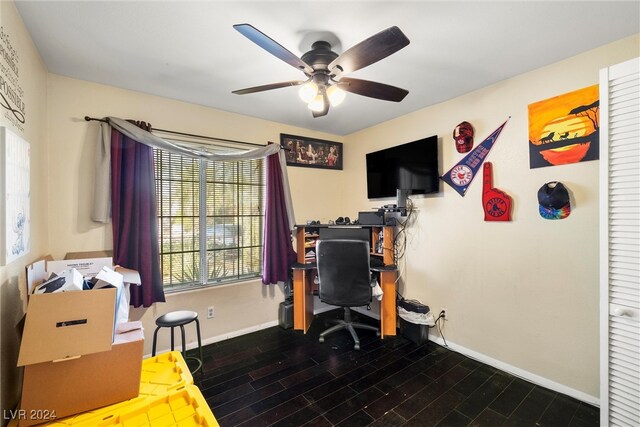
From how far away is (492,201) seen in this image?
7.64 ft

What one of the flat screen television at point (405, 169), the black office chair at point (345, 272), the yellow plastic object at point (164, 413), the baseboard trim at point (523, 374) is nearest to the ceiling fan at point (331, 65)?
the flat screen television at point (405, 169)

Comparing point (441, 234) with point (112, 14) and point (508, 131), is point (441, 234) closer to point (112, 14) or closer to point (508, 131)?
point (508, 131)

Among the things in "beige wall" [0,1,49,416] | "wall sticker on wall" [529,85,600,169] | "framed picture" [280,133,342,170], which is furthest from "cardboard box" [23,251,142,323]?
"wall sticker on wall" [529,85,600,169]

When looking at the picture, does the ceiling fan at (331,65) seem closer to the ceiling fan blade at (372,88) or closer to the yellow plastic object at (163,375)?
the ceiling fan blade at (372,88)

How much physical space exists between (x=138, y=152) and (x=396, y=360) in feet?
9.91

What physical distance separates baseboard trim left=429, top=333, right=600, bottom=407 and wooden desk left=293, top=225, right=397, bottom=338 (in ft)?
1.74

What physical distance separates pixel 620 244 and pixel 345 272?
187 centimetres

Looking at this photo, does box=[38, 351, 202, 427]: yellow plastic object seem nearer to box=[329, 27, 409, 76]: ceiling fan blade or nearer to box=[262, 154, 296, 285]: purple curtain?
box=[262, 154, 296, 285]: purple curtain

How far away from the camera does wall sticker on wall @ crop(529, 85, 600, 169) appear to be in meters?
1.83

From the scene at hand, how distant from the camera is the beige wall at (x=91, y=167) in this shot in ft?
6.99

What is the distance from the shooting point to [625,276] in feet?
4.28

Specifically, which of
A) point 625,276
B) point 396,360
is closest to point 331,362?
point 396,360

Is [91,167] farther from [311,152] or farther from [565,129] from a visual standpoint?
[565,129]

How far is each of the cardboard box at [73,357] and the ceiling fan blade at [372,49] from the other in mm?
1627
